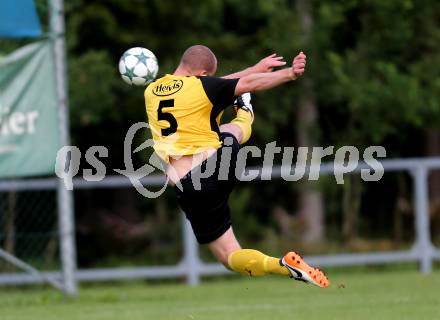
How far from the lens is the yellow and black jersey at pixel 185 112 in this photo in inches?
302

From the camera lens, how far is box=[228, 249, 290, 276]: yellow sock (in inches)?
297

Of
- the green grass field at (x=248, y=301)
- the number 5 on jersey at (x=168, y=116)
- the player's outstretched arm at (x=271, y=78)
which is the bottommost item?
the green grass field at (x=248, y=301)

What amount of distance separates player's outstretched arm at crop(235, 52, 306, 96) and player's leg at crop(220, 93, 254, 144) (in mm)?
549

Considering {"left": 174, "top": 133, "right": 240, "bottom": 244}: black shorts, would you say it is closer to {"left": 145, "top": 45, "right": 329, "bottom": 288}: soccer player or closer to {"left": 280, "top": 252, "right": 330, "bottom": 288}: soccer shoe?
{"left": 145, "top": 45, "right": 329, "bottom": 288}: soccer player

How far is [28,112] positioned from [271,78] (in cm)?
423

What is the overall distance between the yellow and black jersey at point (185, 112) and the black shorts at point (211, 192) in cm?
12

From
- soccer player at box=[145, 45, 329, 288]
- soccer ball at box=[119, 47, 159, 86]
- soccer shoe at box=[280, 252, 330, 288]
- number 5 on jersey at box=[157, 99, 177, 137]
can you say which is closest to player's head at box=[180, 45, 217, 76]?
soccer player at box=[145, 45, 329, 288]

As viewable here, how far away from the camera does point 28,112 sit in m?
10.9

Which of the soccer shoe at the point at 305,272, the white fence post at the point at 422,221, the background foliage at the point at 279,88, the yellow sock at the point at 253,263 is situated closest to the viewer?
the soccer shoe at the point at 305,272

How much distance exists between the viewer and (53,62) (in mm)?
11039

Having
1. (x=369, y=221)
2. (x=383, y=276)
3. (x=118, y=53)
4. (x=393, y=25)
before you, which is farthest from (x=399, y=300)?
(x=118, y=53)

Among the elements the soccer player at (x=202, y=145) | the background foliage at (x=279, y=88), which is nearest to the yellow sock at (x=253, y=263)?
the soccer player at (x=202, y=145)

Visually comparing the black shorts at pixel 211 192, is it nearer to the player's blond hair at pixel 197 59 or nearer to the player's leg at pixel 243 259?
the player's leg at pixel 243 259

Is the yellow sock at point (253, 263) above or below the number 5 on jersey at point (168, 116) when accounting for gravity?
below
